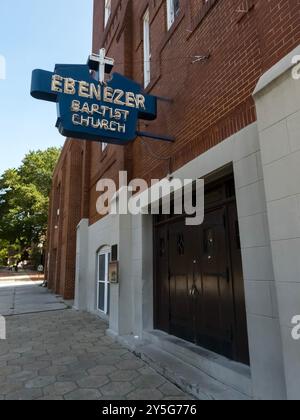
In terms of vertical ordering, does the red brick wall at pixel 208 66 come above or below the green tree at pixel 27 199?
below

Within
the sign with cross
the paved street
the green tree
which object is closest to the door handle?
the paved street

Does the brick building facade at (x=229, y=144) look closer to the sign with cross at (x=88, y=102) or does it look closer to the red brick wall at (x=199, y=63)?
the red brick wall at (x=199, y=63)

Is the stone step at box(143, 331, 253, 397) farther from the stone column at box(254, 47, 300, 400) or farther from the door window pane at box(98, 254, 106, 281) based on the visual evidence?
the door window pane at box(98, 254, 106, 281)

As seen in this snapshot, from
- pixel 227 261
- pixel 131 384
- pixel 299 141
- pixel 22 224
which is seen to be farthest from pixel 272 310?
pixel 22 224

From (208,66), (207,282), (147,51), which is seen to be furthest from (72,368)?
(147,51)

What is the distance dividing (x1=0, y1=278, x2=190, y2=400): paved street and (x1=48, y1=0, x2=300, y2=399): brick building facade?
2.40ft

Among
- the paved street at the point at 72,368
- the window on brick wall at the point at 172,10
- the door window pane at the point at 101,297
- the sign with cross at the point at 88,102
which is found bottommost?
the paved street at the point at 72,368

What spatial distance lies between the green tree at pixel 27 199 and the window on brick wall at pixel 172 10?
1355 inches

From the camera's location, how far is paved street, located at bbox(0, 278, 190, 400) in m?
3.96

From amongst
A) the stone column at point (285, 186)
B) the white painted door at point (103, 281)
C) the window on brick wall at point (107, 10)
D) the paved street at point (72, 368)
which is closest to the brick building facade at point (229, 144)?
the stone column at point (285, 186)

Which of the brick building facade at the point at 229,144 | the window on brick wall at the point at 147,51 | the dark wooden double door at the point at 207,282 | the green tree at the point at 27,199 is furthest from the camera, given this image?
the green tree at the point at 27,199

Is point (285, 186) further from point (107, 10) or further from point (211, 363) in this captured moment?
point (107, 10)

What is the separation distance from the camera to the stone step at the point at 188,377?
3587 millimetres

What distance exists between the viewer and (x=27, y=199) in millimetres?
38094
